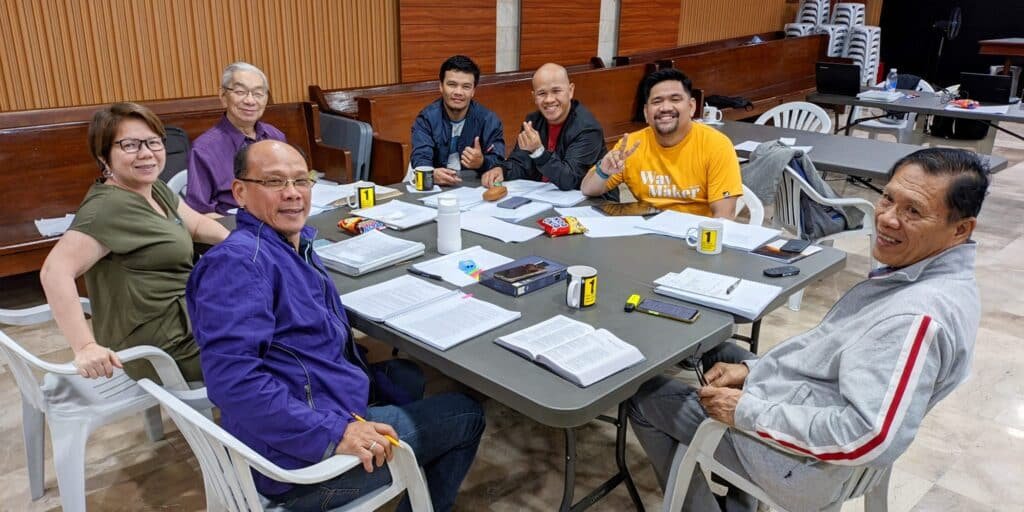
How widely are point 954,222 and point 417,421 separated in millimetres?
1299

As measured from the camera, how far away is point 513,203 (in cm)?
301

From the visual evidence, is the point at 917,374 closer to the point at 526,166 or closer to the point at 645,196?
the point at 645,196

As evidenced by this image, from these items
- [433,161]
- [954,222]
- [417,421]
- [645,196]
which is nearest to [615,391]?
[417,421]

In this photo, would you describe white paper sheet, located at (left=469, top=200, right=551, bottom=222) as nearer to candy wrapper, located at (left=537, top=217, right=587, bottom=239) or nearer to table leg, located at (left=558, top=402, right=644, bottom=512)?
candy wrapper, located at (left=537, top=217, right=587, bottom=239)

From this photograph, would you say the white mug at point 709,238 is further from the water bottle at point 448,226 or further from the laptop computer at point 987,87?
the laptop computer at point 987,87

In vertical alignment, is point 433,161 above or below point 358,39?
below

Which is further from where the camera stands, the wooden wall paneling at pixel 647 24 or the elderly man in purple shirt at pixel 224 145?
the wooden wall paneling at pixel 647 24

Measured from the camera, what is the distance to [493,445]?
2686mm

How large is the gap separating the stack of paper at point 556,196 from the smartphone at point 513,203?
8cm

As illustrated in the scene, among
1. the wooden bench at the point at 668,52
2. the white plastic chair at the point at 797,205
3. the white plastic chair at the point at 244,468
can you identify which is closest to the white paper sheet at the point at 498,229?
the white plastic chair at the point at 244,468

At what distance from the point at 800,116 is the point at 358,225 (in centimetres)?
454

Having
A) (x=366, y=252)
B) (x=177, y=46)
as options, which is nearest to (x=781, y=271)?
(x=366, y=252)

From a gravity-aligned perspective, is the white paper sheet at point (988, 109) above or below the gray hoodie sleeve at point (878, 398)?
above

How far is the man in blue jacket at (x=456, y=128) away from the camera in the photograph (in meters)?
3.65
